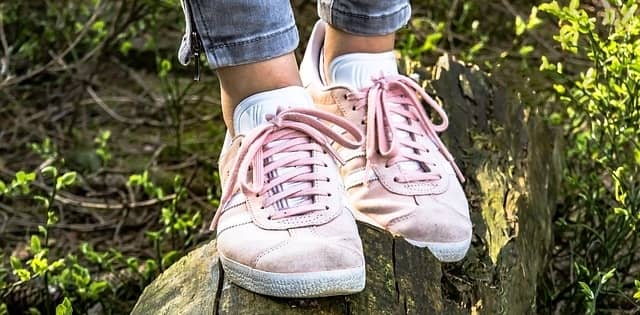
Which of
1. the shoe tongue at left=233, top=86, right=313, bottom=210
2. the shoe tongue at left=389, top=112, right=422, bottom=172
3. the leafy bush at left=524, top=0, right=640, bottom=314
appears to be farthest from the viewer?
the leafy bush at left=524, top=0, right=640, bottom=314

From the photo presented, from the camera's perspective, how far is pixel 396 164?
118 centimetres

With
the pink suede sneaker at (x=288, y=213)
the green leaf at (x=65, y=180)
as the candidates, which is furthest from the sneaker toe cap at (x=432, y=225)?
the green leaf at (x=65, y=180)

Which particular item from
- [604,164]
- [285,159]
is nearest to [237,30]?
[285,159]

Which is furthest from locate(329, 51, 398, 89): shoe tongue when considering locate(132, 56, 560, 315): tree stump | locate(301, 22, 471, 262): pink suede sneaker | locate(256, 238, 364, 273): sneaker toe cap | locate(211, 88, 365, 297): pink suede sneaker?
locate(256, 238, 364, 273): sneaker toe cap

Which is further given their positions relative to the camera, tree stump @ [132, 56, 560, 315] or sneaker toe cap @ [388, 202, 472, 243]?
sneaker toe cap @ [388, 202, 472, 243]

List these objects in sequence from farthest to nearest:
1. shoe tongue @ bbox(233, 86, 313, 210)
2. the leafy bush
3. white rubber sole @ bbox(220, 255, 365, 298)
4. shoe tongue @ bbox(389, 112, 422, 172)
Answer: the leafy bush < shoe tongue @ bbox(389, 112, 422, 172) < shoe tongue @ bbox(233, 86, 313, 210) < white rubber sole @ bbox(220, 255, 365, 298)

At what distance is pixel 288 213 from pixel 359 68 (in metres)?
0.34

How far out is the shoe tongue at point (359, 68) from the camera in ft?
4.15

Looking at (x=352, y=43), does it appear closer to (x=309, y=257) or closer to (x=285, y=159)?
(x=285, y=159)

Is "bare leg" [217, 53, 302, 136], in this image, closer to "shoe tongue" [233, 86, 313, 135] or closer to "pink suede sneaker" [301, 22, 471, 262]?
"shoe tongue" [233, 86, 313, 135]

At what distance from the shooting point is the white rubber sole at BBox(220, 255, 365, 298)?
0.96 meters

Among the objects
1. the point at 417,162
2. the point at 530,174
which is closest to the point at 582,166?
the point at 530,174

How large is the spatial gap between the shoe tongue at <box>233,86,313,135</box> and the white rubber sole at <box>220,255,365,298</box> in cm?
20

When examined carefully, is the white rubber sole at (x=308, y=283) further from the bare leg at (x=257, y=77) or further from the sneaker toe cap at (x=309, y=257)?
the bare leg at (x=257, y=77)
